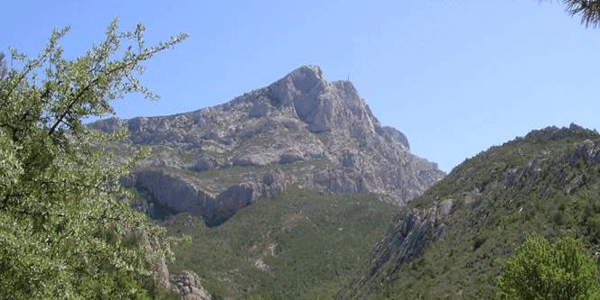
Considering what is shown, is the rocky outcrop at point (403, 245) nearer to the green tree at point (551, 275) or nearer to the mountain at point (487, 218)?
the mountain at point (487, 218)

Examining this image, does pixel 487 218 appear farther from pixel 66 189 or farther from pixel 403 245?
pixel 66 189

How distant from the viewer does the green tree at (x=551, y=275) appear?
1355 inches

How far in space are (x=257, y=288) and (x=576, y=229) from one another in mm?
144307

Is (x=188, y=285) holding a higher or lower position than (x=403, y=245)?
lower

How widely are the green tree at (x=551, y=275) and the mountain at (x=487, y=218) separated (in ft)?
95.6

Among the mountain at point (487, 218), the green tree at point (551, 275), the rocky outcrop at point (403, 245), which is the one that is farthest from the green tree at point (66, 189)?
the rocky outcrop at point (403, 245)

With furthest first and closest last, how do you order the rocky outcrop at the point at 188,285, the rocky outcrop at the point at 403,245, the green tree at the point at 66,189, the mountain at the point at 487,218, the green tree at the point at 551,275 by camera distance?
1. the rocky outcrop at the point at 188,285
2. the rocky outcrop at the point at 403,245
3. the mountain at the point at 487,218
4. the green tree at the point at 551,275
5. the green tree at the point at 66,189

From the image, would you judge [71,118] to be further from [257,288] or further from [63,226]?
[257,288]

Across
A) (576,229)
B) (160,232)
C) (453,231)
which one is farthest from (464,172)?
(160,232)

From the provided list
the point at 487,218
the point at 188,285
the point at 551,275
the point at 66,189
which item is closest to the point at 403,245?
the point at 487,218

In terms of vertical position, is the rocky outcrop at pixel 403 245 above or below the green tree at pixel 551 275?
above

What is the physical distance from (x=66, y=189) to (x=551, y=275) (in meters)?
33.5

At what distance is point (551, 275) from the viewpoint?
34500 millimetres

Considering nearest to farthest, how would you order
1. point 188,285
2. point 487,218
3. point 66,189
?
point 66,189, point 487,218, point 188,285
